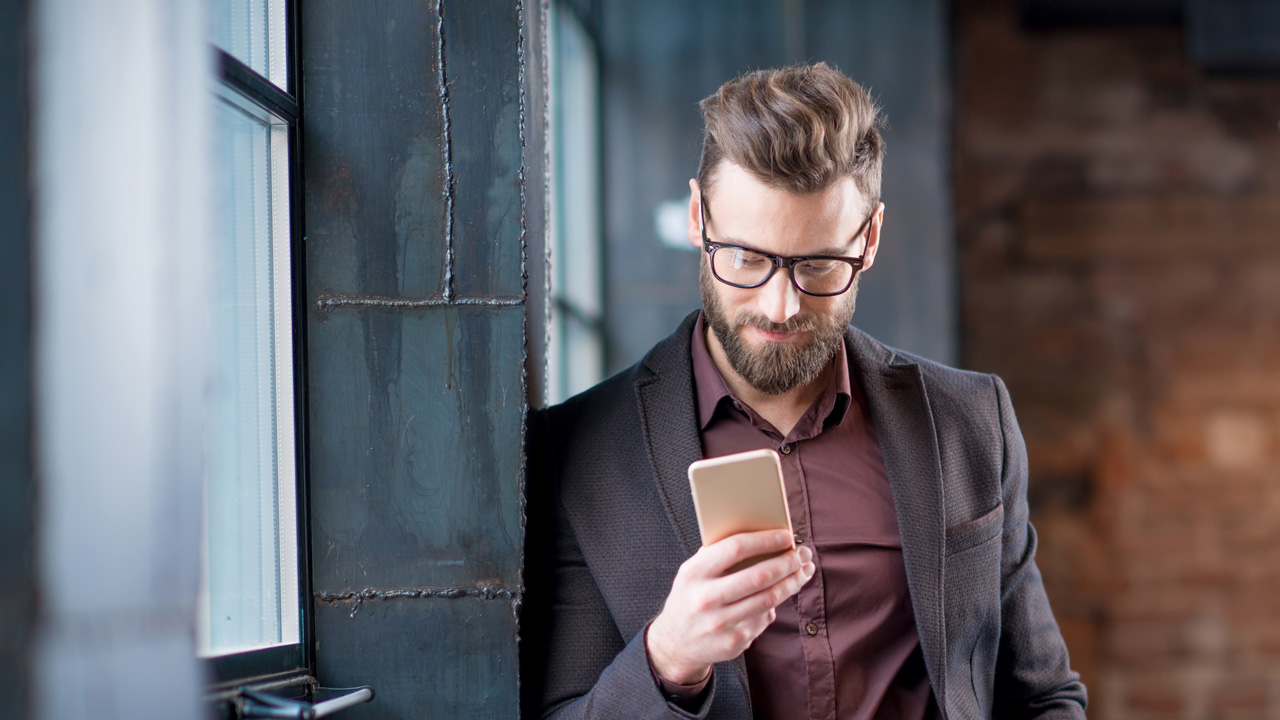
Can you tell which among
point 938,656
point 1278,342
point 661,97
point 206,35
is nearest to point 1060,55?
point 1278,342

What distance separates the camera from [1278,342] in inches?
244

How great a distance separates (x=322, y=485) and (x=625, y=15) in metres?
4.50

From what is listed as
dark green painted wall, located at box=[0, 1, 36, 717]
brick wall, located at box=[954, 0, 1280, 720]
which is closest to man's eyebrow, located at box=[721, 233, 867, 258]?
dark green painted wall, located at box=[0, 1, 36, 717]

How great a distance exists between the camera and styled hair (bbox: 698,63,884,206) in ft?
5.34

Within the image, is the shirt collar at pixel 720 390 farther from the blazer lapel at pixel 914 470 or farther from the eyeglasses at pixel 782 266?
the eyeglasses at pixel 782 266

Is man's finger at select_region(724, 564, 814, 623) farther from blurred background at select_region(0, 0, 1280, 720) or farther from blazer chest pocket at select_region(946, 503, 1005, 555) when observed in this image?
blazer chest pocket at select_region(946, 503, 1005, 555)

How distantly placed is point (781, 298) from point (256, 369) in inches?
29.8

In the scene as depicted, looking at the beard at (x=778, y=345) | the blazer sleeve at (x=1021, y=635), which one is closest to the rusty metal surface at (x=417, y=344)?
the beard at (x=778, y=345)

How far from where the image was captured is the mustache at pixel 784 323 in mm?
1641

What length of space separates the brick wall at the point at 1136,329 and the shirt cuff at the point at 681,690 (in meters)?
5.17

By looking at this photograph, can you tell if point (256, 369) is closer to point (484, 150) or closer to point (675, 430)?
point (484, 150)

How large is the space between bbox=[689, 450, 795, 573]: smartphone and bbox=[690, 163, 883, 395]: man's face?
371mm

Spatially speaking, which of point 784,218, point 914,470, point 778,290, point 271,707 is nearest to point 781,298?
point 778,290

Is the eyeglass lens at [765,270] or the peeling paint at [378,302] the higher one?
the eyeglass lens at [765,270]
